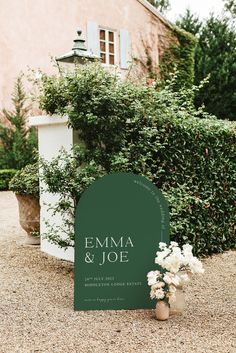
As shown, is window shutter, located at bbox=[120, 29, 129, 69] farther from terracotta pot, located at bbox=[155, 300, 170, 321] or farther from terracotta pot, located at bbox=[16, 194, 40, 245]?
terracotta pot, located at bbox=[155, 300, 170, 321]

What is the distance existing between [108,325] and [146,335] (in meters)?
0.37

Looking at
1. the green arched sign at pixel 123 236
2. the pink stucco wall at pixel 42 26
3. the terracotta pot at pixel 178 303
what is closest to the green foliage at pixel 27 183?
the green arched sign at pixel 123 236

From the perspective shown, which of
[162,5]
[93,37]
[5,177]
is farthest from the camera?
[162,5]

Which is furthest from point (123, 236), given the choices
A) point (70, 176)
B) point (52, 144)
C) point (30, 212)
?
point (30, 212)

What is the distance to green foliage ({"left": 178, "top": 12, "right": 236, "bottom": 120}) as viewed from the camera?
2086 cm

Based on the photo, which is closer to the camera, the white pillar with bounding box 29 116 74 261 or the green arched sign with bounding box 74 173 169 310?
the green arched sign with bounding box 74 173 169 310

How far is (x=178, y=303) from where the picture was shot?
170 inches

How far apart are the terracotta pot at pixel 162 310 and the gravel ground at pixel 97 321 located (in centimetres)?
6

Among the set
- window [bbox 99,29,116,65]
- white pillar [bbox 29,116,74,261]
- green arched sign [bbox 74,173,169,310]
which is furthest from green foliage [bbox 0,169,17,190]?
green arched sign [bbox 74,173,169,310]

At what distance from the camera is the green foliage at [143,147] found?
5.38 metres

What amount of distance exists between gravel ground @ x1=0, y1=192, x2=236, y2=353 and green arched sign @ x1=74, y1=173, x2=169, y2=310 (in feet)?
0.54

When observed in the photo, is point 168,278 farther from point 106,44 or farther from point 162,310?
point 106,44

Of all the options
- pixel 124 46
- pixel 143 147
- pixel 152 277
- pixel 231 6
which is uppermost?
pixel 231 6

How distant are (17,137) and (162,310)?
10.5 meters
